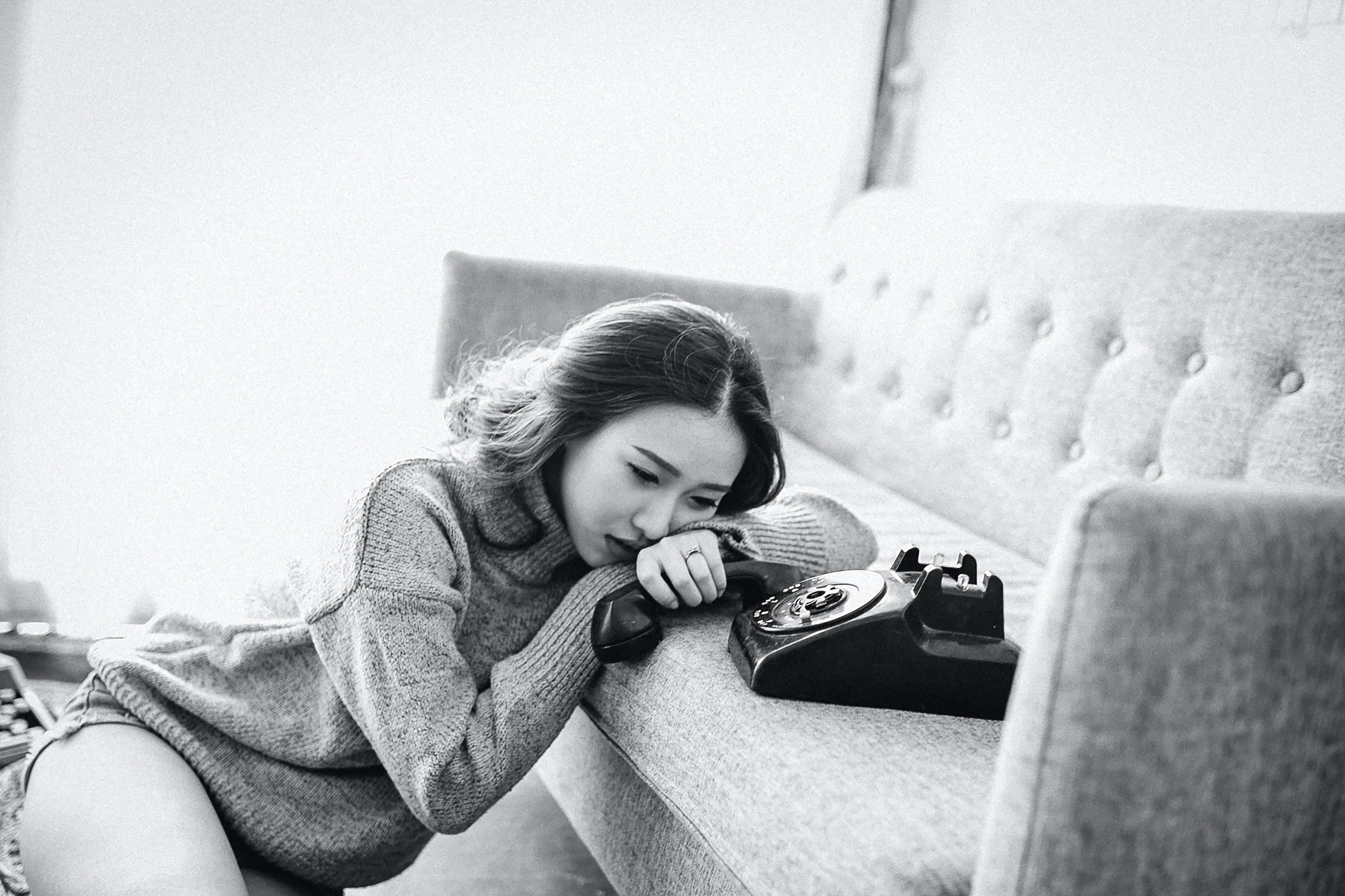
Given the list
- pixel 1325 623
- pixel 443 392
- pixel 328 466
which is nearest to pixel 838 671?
pixel 1325 623

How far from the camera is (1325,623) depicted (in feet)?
2.71

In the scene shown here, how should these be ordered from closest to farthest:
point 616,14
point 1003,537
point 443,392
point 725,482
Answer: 1. point 725,482
2. point 1003,537
3. point 443,392
4. point 616,14

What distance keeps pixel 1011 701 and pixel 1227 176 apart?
168cm

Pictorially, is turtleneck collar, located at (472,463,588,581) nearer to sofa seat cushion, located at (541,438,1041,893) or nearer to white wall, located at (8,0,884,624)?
sofa seat cushion, located at (541,438,1041,893)

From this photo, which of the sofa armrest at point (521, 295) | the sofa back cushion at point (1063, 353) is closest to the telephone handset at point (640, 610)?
the sofa back cushion at point (1063, 353)

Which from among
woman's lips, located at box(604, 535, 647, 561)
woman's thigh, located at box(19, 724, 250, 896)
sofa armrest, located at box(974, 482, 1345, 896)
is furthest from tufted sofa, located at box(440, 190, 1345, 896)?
woman's thigh, located at box(19, 724, 250, 896)

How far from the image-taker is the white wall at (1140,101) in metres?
2.00

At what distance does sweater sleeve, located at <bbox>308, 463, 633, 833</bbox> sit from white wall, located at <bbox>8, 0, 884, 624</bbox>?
790mm

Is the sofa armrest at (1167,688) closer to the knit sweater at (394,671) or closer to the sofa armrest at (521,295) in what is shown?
the knit sweater at (394,671)

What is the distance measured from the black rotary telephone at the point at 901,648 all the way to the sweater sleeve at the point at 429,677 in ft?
0.76

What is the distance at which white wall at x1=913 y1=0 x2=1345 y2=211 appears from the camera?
200cm

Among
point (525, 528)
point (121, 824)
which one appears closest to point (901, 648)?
point (525, 528)

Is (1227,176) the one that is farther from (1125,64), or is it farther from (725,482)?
(725,482)

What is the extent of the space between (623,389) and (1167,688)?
28.7 inches
